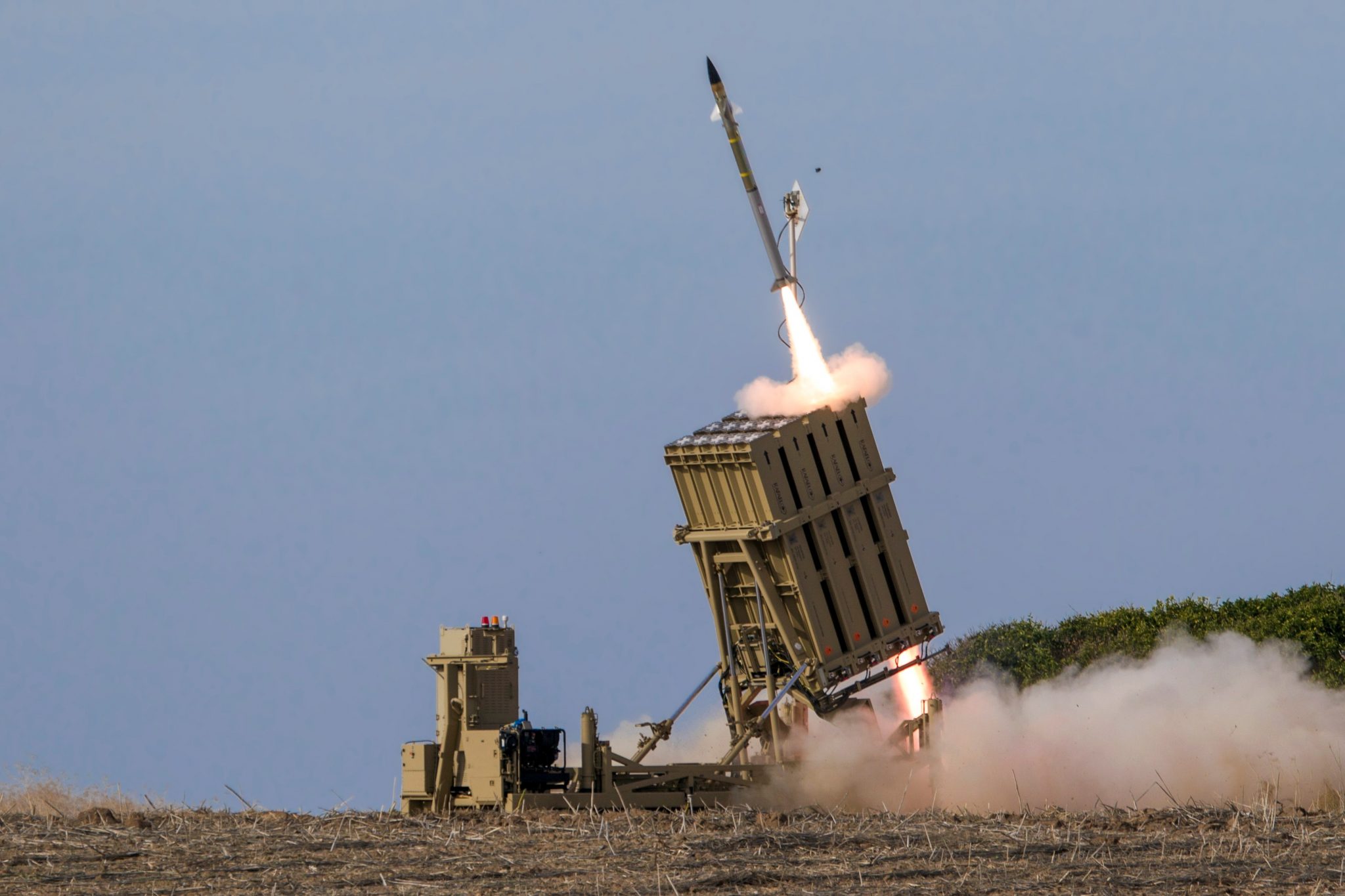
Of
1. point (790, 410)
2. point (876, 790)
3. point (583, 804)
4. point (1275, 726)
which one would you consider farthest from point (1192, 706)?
point (583, 804)

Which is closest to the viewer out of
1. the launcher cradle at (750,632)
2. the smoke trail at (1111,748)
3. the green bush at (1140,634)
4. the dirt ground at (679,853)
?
the dirt ground at (679,853)

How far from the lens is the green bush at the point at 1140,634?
33.1 meters

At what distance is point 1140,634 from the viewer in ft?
116

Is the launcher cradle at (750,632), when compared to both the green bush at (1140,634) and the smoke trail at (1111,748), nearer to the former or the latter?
the smoke trail at (1111,748)

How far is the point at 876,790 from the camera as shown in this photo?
75.7ft

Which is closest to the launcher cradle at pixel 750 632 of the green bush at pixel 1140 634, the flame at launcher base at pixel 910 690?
the flame at launcher base at pixel 910 690

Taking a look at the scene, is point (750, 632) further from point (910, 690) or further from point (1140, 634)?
point (1140, 634)

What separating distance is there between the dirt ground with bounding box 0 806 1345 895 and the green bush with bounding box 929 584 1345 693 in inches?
495

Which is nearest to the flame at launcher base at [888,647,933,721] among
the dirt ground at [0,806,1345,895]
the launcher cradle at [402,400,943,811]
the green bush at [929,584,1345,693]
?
the launcher cradle at [402,400,943,811]

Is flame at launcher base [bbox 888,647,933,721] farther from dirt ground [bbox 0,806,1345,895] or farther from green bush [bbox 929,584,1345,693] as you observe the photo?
green bush [bbox 929,584,1345,693]

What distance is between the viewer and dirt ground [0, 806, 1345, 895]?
1588cm

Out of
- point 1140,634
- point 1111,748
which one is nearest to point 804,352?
point 1111,748

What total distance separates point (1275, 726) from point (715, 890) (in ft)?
43.1

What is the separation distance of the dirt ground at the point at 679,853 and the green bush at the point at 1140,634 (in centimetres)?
1257
